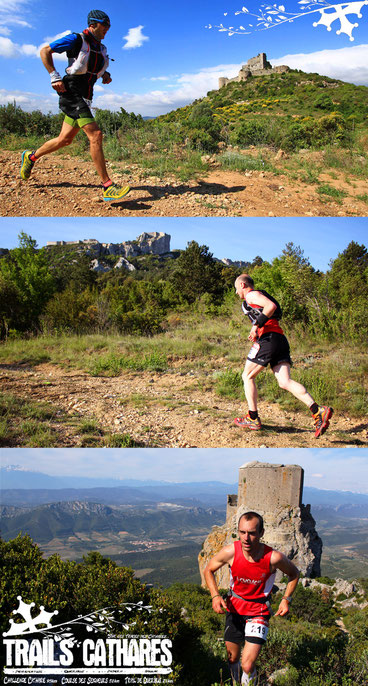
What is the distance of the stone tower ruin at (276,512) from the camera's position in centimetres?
958

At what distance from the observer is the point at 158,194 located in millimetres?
6465

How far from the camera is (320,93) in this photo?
87.6 feet

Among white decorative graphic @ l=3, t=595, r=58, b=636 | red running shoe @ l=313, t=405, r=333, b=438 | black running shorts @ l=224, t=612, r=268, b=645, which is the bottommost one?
white decorative graphic @ l=3, t=595, r=58, b=636

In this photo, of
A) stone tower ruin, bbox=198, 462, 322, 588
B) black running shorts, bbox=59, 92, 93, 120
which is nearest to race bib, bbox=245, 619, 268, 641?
black running shorts, bbox=59, 92, 93, 120

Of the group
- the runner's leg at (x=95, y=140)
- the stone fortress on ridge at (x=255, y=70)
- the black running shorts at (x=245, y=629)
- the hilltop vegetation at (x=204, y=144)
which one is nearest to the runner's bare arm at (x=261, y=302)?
the black running shorts at (x=245, y=629)

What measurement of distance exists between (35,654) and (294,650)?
9.42 feet

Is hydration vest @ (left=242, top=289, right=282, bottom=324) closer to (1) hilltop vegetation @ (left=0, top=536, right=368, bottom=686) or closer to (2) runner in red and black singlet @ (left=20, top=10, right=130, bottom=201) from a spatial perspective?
(2) runner in red and black singlet @ (left=20, top=10, right=130, bottom=201)

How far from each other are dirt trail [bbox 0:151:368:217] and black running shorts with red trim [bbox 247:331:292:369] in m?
2.51

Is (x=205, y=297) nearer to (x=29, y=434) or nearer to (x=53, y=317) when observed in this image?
(x=53, y=317)

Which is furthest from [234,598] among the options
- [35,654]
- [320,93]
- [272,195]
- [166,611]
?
[320,93]

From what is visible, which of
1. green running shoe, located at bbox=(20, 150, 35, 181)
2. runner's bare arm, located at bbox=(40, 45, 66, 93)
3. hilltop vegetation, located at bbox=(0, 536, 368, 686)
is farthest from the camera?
green running shoe, located at bbox=(20, 150, 35, 181)

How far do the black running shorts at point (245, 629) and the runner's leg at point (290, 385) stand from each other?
191cm

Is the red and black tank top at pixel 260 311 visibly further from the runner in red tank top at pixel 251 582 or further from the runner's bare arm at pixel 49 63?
the runner's bare arm at pixel 49 63

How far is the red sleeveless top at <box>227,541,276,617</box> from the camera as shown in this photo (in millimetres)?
3066
